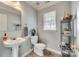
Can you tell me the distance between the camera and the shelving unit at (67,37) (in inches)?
60.5

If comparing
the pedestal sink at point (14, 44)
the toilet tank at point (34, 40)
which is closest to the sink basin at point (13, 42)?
the pedestal sink at point (14, 44)

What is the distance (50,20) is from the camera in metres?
1.58

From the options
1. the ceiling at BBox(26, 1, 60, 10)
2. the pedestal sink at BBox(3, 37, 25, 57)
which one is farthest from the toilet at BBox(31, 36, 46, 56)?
the ceiling at BBox(26, 1, 60, 10)

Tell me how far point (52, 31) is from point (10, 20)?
659mm

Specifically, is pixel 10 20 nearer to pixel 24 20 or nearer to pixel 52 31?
pixel 24 20

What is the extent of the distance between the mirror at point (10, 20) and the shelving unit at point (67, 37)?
672 mm

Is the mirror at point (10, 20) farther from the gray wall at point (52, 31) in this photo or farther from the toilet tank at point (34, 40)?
the gray wall at point (52, 31)

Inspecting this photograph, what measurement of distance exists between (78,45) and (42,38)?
1.83 feet

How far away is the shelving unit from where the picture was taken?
154cm

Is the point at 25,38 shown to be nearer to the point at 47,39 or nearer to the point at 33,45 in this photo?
the point at 33,45

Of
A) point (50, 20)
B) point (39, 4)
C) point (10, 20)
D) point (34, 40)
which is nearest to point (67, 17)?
point (50, 20)

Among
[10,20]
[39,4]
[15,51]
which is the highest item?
[39,4]

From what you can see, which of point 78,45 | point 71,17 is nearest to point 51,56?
point 78,45

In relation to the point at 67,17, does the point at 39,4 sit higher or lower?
higher
